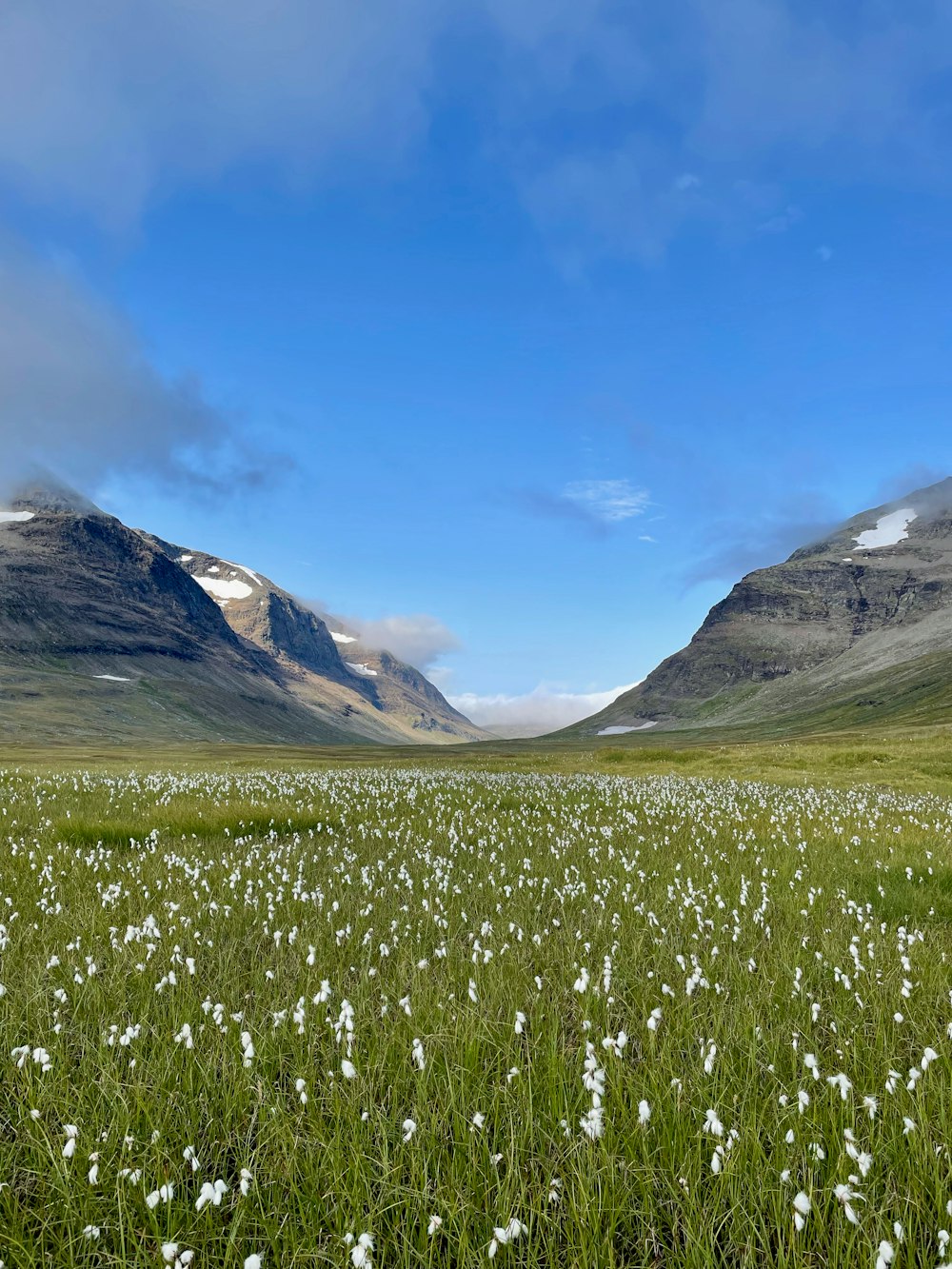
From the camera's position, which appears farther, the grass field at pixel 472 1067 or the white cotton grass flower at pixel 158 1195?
the grass field at pixel 472 1067

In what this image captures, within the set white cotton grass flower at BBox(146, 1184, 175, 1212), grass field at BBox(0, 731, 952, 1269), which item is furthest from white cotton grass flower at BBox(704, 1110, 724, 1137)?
white cotton grass flower at BBox(146, 1184, 175, 1212)

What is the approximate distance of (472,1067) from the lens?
3914 mm

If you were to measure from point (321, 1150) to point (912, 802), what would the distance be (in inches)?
795

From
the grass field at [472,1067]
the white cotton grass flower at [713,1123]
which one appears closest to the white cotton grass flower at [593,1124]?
the grass field at [472,1067]

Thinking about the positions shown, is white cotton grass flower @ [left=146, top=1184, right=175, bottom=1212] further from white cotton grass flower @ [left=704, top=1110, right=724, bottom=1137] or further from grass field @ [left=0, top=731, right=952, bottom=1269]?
white cotton grass flower @ [left=704, top=1110, right=724, bottom=1137]

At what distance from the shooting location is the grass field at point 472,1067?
2799 mm

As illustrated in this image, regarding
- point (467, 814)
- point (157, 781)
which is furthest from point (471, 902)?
point (157, 781)

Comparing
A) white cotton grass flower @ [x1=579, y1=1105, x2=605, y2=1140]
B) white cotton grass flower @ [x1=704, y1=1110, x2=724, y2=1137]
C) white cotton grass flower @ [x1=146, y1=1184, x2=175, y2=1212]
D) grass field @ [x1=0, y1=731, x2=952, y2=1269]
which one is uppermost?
white cotton grass flower @ [x1=704, y1=1110, x2=724, y2=1137]

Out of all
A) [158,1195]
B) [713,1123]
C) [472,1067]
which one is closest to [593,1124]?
[713,1123]

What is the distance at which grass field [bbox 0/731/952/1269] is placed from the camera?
2799mm

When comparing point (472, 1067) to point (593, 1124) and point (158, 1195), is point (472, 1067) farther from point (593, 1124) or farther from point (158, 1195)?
point (158, 1195)

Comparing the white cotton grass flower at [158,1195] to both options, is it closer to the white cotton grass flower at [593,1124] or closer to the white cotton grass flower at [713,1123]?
the white cotton grass flower at [593,1124]

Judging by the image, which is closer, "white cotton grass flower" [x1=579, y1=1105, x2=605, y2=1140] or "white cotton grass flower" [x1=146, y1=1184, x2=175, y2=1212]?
"white cotton grass flower" [x1=146, y1=1184, x2=175, y2=1212]

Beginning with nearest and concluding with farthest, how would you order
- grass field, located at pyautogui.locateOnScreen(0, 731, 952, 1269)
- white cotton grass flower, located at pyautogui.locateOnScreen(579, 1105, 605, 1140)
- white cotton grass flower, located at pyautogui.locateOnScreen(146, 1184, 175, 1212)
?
white cotton grass flower, located at pyautogui.locateOnScreen(146, 1184, 175, 1212), grass field, located at pyautogui.locateOnScreen(0, 731, 952, 1269), white cotton grass flower, located at pyautogui.locateOnScreen(579, 1105, 605, 1140)
